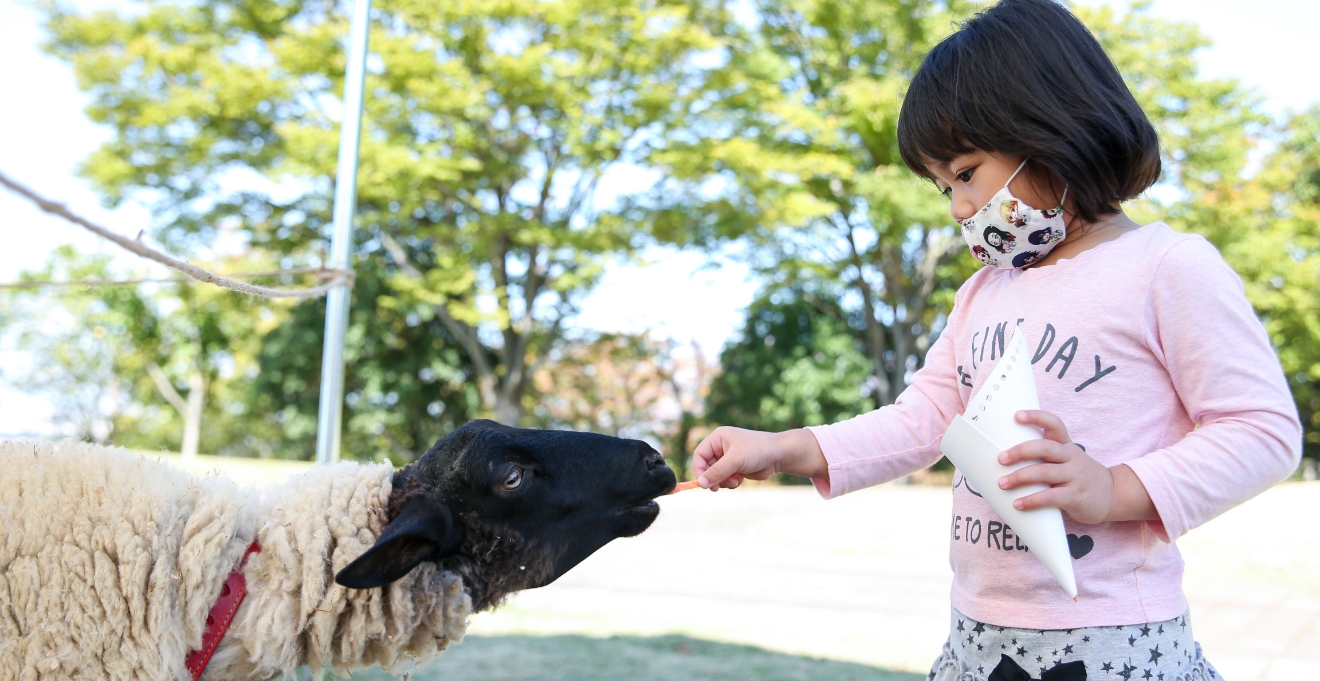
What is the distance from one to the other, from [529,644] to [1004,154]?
14.4 ft

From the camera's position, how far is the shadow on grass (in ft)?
14.9

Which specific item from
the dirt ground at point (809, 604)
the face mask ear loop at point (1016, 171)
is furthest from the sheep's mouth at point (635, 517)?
the dirt ground at point (809, 604)

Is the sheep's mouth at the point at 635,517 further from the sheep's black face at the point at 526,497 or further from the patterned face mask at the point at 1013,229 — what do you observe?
the patterned face mask at the point at 1013,229

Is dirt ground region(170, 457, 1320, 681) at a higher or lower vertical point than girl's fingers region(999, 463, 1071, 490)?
lower

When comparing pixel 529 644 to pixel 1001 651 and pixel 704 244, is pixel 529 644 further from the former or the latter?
pixel 704 244

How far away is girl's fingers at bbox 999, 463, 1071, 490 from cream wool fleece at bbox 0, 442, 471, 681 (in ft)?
4.44

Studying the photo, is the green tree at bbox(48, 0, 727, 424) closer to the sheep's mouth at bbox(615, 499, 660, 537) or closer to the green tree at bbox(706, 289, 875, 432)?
the green tree at bbox(706, 289, 875, 432)

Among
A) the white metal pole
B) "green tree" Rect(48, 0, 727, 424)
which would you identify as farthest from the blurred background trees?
the white metal pole

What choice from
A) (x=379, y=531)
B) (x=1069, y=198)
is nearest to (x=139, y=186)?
(x=379, y=531)

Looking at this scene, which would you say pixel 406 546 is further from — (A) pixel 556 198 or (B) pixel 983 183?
(A) pixel 556 198

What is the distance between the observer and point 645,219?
55.9ft

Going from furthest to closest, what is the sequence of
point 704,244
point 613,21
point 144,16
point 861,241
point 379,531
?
point 861,241 → point 704,244 → point 144,16 → point 613,21 → point 379,531

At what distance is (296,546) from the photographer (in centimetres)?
207

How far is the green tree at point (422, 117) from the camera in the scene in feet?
50.3
